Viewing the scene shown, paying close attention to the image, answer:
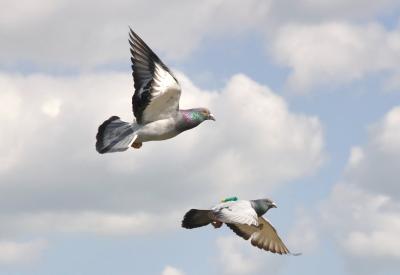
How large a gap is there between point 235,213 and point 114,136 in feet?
13.2

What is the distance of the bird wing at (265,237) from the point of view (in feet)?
114

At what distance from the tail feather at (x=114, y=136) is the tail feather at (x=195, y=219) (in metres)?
2.45

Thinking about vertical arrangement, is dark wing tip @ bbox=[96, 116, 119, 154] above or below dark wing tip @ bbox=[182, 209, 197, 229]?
above

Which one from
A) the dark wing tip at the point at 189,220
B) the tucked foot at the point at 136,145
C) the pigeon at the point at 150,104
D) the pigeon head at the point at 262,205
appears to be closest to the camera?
the dark wing tip at the point at 189,220

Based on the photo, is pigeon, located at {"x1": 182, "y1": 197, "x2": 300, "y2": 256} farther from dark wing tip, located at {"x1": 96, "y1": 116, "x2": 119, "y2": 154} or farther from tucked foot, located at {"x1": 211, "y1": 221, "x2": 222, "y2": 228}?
dark wing tip, located at {"x1": 96, "y1": 116, "x2": 119, "y2": 154}

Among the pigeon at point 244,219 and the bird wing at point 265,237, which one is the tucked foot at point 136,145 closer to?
the pigeon at point 244,219

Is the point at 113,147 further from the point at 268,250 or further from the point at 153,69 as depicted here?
the point at 268,250

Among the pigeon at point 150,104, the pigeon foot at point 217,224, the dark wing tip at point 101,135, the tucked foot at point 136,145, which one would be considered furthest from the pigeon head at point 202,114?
the pigeon foot at point 217,224

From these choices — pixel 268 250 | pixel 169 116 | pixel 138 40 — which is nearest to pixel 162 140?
pixel 169 116

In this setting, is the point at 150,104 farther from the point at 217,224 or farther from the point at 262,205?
the point at 262,205

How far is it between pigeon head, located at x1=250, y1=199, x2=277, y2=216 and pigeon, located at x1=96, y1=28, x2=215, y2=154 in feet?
9.19

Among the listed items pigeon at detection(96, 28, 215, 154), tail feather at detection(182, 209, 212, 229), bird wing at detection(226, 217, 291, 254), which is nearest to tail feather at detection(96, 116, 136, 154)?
pigeon at detection(96, 28, 215, 154)

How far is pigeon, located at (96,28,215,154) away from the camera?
31516 millimetres

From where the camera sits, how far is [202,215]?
30.8m
